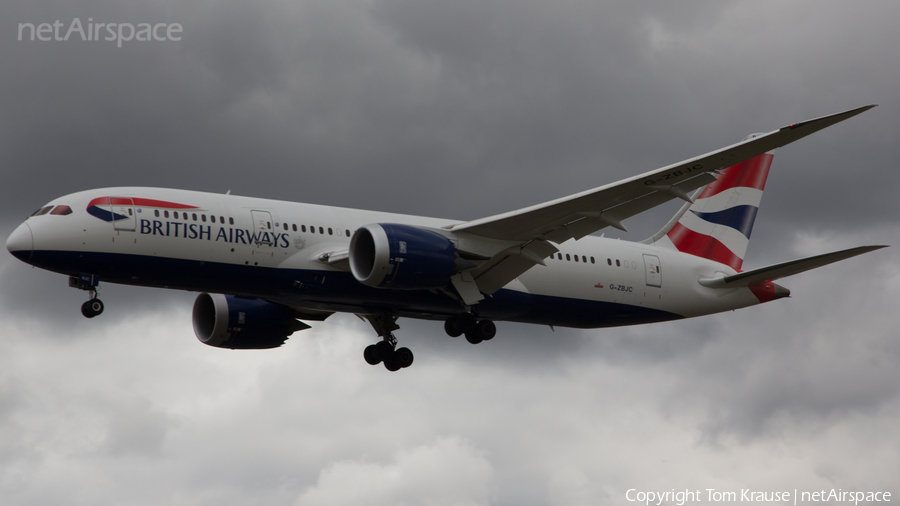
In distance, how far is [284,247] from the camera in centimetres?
2972

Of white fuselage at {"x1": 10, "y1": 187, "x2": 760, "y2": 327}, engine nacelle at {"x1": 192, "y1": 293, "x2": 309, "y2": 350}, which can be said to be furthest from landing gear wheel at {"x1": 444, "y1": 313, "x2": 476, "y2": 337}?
engine nacelle at {"x1": 192, "y1": 293, "x2": 309, "y2": 350}

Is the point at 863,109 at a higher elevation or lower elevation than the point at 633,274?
lower

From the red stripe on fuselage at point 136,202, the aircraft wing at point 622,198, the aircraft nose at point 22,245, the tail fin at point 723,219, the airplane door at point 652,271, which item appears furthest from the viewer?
the tail fin at point 723,219

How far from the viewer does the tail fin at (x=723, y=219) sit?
39438 mm

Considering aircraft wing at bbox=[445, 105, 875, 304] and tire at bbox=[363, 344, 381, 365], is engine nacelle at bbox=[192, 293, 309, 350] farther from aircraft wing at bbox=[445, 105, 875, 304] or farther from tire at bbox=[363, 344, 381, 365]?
aircraft wing at bbox=[445, 105, 875, 304]

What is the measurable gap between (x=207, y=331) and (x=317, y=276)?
10.0 metres

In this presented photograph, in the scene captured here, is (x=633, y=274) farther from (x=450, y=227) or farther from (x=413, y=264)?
(x=413, y=264)

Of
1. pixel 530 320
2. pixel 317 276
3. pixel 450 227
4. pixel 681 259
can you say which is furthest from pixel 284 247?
pixel 681 259

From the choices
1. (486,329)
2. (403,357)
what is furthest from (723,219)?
(403,357)

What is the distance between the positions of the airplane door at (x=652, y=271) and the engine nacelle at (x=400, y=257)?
9.54 meters

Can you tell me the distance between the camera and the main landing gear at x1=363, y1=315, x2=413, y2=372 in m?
35.6

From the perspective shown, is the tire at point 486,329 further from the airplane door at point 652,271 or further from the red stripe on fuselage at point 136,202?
the red stripe on fuselage at point 136,202

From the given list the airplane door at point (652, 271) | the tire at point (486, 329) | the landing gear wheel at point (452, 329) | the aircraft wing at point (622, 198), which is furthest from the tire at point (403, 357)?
the airplane door at point (652, 271)

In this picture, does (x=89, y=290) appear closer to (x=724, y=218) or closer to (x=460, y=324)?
(x=460, y=324)
